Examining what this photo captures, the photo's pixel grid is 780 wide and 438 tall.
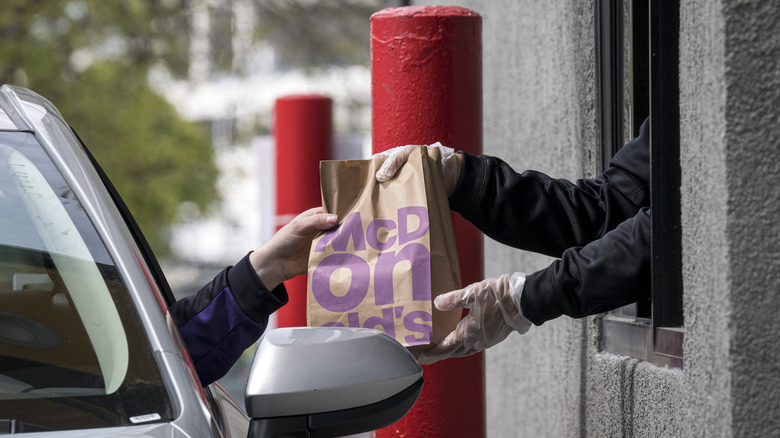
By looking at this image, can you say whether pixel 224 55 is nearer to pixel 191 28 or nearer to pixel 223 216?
pixel 191 28

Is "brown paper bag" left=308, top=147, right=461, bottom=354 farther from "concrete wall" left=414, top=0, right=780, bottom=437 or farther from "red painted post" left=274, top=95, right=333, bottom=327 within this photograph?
"red painted post" left=274, top=95, right=333, bottom=327

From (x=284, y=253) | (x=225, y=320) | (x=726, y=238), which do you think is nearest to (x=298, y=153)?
(x=284, y=253)

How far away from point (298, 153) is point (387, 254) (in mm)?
3110

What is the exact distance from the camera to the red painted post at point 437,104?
9.96 ft

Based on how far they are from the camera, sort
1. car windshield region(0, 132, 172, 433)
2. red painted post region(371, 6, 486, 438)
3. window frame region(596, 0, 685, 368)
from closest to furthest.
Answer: car windshield region(0, 132, 172, 433)
window frame region(596, 0, 685, 368)
red painted post region(371, 6, 486, 438)

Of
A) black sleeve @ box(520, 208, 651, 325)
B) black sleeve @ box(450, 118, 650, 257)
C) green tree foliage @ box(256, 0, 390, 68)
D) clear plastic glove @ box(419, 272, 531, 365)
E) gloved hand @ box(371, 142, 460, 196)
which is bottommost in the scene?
clear plastic glove @ box(419, 272, 531, 365)

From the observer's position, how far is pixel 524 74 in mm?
4375

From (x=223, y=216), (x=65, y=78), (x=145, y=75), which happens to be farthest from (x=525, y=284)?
(x=223, y=216)

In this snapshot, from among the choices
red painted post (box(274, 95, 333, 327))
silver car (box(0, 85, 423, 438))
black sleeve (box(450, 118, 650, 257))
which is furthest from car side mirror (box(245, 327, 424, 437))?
red painted post (box(274, 95, 333, 327))

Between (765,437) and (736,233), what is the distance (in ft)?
1.20

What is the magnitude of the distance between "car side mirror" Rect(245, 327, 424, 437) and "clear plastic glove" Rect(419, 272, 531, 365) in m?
0.76

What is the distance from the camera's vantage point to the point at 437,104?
3057 mm

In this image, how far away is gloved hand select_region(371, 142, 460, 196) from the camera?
7.92 feet

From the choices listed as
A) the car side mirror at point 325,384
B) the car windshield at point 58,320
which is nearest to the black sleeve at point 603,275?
the car side mirror at point 325,384
